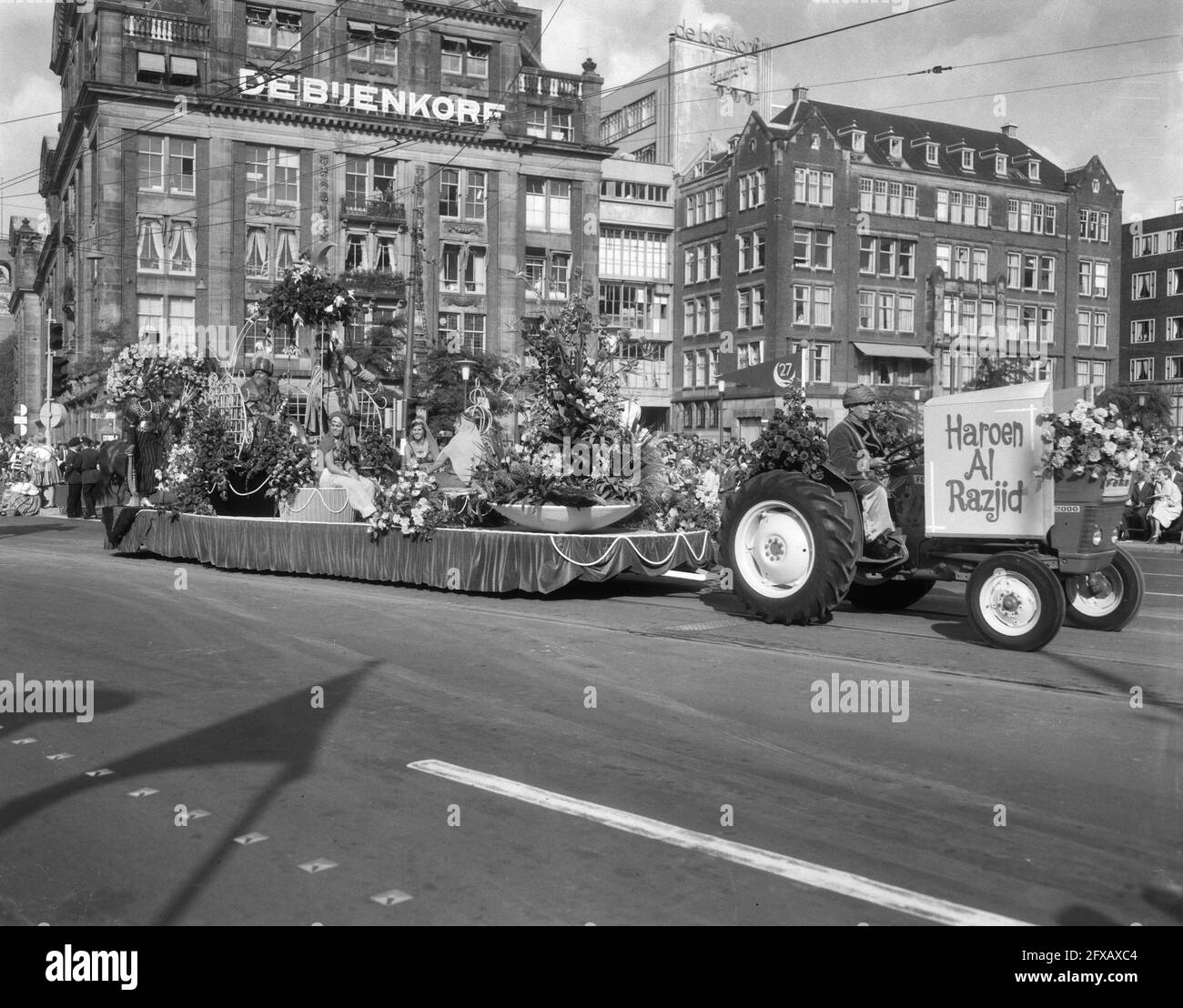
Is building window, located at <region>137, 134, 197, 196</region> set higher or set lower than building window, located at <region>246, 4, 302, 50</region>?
lower

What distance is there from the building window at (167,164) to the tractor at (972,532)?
45.3 m

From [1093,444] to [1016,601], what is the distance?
4.27 ft

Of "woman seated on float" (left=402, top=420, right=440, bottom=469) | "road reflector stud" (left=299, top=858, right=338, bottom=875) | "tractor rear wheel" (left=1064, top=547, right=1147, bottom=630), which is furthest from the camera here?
"woman seated on float" (left=402, top=420, right=440, bottom=469)

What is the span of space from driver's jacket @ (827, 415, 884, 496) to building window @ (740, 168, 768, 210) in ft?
174

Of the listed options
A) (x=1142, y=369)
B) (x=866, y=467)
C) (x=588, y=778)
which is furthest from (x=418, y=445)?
(x=1142, y=369)

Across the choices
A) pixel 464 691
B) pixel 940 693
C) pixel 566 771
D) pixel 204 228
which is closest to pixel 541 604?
pixel 464 691

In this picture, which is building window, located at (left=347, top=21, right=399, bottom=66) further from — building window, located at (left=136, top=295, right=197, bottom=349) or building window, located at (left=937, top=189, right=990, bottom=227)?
building window, located at (left=937, top=189, right=990, bottom=227)

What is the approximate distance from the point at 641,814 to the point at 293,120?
52.1 meters

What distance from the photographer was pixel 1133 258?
243 feet

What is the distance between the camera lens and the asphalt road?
4262 millimetres

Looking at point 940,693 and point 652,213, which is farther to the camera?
point 652,213

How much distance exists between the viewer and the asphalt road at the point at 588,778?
4262mm

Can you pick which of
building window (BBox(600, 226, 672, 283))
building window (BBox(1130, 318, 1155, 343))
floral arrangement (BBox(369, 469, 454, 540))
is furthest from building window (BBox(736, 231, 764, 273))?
floral arrangement (BBox(369, 469, 454, 540))
